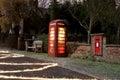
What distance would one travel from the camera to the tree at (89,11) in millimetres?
37125

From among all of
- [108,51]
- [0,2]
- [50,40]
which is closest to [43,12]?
[0,2]

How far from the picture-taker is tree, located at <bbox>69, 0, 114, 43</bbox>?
37.1 metres

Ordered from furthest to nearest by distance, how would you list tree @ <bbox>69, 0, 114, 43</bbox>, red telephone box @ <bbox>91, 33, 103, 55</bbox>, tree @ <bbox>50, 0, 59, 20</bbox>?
1. tree @ <bbox>69, 0, 114, 43</bbox>
2. tree @ <bbox>50, 0, 59, 20</bbox>
3. red telephone box @ <bbox>91, 33, 103, 55</bbox>

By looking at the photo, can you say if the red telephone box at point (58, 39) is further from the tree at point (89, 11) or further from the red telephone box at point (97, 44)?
the tree at point (89, 11)

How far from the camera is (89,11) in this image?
3778cm

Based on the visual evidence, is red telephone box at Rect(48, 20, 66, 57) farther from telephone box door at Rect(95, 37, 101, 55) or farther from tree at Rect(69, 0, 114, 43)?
tree at Rect(69, 0, 114, 43)

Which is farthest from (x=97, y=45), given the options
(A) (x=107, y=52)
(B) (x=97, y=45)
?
(A) (x=107, y=52)

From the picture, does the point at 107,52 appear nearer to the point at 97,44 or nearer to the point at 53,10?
the point at 97,44

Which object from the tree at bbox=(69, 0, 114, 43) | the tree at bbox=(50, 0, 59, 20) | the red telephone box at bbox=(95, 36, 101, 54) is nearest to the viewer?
the red telephone box at bbox=(95, 36, 101, 54)

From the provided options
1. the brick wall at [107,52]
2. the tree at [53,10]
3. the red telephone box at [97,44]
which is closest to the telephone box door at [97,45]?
the red telephone box at [97,44]

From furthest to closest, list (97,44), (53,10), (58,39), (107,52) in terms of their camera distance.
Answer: (53,10) → (58,39) → (97,44) → (107,52)

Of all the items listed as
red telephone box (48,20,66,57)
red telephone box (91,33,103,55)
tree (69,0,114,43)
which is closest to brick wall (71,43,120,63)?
red telephone box (91,33,103,55)

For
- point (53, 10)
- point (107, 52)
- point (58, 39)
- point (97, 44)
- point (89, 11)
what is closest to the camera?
point (107, 52)

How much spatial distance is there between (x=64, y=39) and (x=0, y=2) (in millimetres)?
15236
